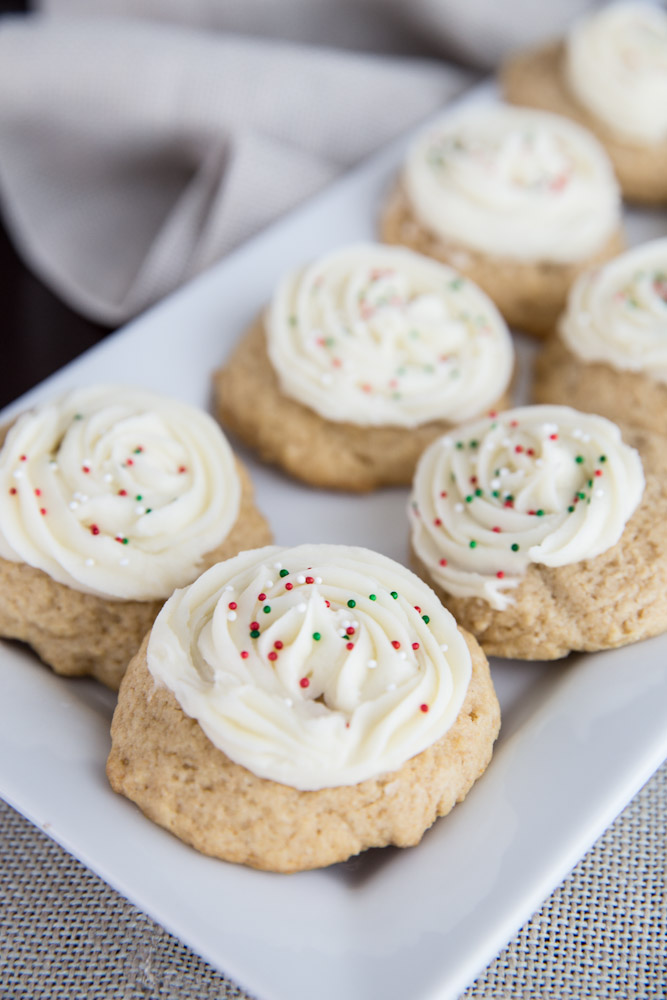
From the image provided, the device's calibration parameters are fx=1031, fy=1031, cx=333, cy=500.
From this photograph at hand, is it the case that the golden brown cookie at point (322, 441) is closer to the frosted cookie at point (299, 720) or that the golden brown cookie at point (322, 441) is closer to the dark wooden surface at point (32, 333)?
the frosted cookie at point (299, 720)

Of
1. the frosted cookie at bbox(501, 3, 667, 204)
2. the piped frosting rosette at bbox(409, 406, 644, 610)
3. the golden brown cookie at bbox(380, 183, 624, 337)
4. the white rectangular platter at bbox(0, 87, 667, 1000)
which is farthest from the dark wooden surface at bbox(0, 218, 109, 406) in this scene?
the frosted cookie at bbox(501, 3, 667, 204)

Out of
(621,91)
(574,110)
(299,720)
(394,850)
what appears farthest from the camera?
(574,110)

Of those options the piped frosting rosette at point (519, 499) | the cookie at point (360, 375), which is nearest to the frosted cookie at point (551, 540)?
the piped frosting rosette at point (519, 499)

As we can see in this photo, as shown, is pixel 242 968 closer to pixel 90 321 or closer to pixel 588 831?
pixel 588 831

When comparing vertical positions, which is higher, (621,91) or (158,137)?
(621,91)

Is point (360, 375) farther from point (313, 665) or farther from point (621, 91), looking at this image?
point (621, 91)

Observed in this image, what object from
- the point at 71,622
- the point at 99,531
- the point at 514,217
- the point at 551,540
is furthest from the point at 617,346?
the point at 71,622
